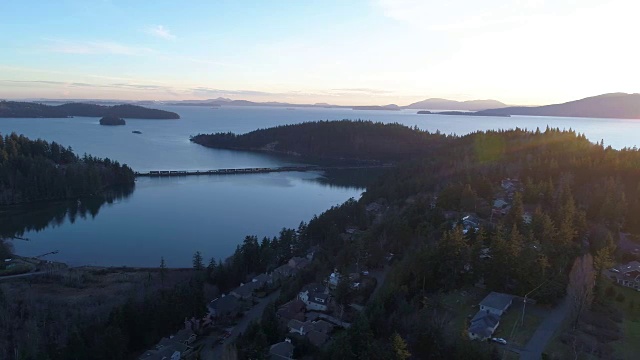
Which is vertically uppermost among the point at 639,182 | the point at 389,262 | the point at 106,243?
the point at 639,182

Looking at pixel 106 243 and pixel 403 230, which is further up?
pixel 403 230

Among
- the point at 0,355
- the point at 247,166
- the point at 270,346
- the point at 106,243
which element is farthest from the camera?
the point at 247,166

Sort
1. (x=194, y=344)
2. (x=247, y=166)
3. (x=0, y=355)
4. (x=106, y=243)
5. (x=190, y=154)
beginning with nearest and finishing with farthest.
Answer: (x=0, y=355)
(x=194, y=344)
(x=106, y=243)
(x=247, y=166)
(x=190, y=154)

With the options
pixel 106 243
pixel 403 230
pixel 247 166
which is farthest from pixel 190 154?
pixel 403 230

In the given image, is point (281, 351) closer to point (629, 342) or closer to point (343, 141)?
point (629, 342)

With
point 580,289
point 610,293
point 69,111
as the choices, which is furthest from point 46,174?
point 69,111

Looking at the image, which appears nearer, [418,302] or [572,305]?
[572,305]

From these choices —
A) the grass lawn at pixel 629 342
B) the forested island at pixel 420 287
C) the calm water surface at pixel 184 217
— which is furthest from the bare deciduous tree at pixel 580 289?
the calm water surface at pixel 184 217

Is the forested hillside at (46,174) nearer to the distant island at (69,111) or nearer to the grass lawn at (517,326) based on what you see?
the grass lawn at (517,326)

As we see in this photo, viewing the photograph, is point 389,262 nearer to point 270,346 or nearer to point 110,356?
point 270,346
